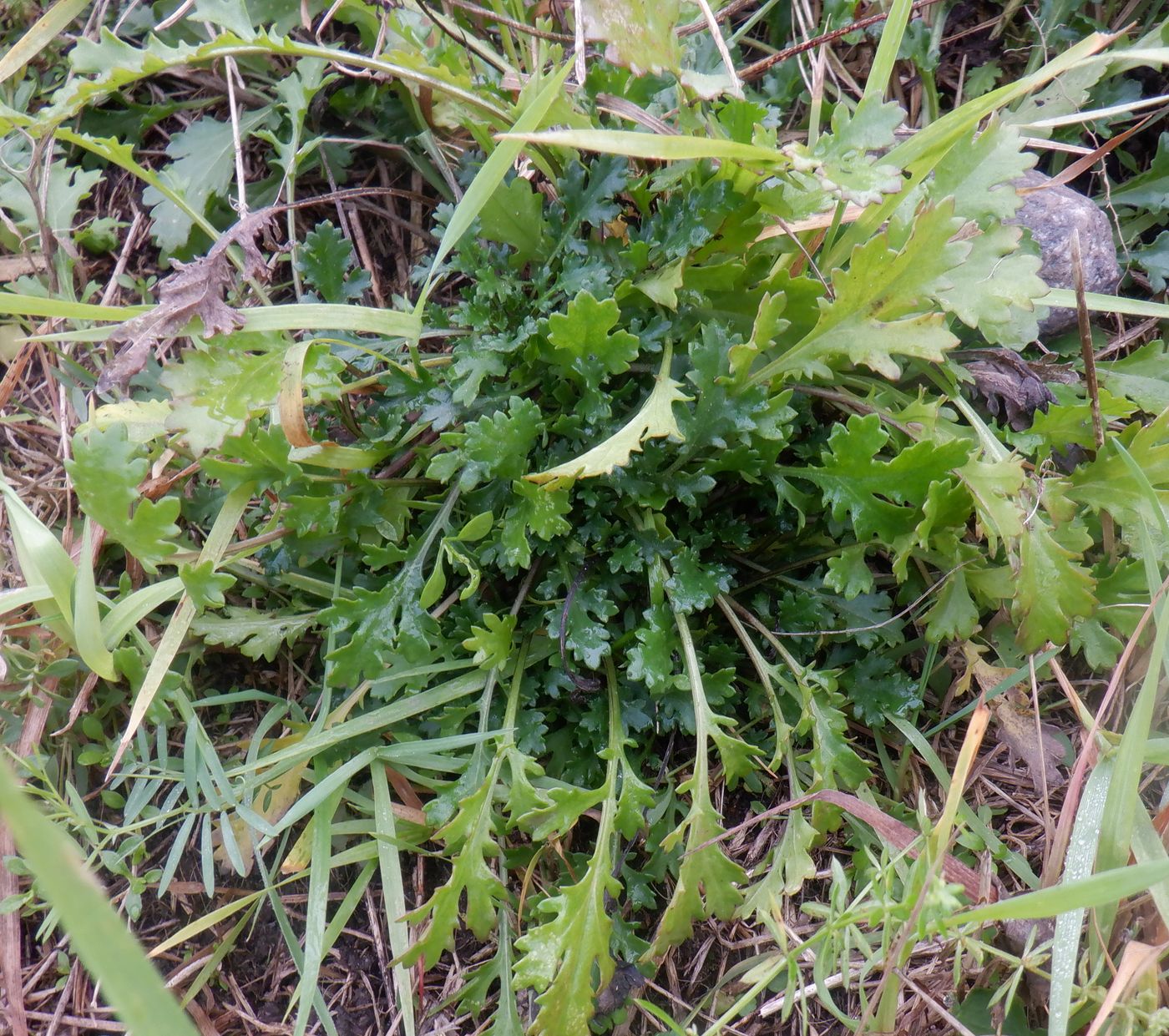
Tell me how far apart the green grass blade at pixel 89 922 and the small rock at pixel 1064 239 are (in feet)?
6.11

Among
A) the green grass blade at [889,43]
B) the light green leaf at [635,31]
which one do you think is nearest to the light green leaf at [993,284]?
the green grass blade at [889,43]

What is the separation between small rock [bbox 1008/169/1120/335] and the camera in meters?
1.83

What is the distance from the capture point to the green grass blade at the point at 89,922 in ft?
2.12

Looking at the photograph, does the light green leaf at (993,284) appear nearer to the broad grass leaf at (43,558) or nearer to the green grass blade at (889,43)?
the green grass blade at (889,43)

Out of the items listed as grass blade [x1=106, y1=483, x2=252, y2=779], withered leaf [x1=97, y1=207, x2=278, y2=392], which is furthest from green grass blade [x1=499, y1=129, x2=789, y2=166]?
grass blade [x1=106, y1=483, x2=252, y2=779]

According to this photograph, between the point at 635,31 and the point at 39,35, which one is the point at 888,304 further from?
the point at 39,35

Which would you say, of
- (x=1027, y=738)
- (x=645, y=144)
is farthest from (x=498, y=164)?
(x=1027, y=738)

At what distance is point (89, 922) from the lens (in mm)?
675

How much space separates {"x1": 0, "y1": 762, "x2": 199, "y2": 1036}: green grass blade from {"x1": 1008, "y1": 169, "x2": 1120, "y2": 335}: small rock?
1862mm

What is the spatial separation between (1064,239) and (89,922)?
1997mm

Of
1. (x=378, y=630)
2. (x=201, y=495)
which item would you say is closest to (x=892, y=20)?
(x=378, y=630)

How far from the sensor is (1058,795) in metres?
1.70

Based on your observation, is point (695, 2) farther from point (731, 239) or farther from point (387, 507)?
point (387, 507)

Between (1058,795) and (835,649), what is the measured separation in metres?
0.50
